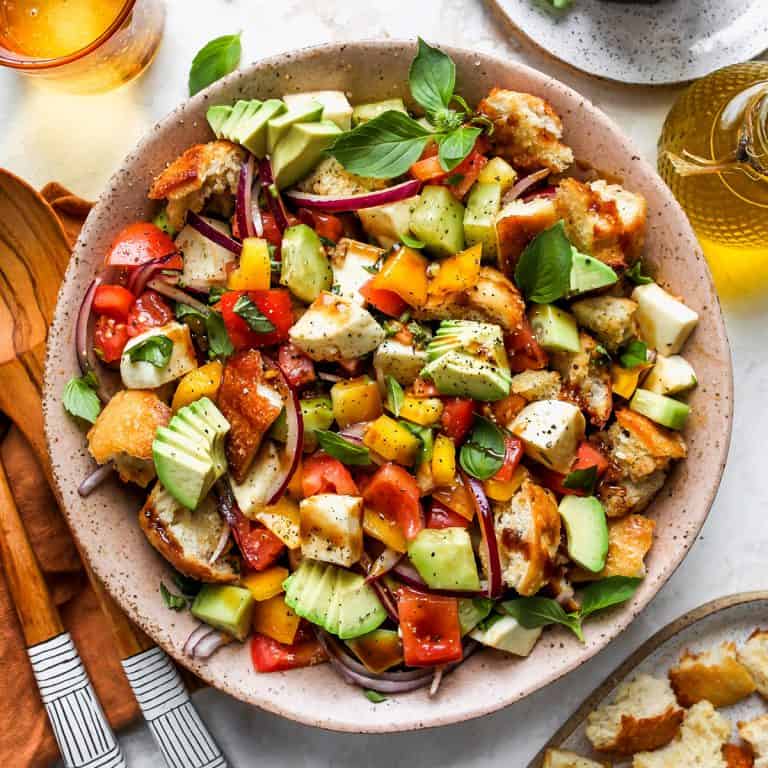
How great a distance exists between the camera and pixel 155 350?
9.91ft

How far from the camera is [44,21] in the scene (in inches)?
141

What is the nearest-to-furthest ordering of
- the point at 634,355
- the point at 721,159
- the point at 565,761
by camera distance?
1. the point at 634,355
2. the point at 721,159
3. the point at 565,761

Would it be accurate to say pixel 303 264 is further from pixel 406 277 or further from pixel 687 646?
pixel 687 646

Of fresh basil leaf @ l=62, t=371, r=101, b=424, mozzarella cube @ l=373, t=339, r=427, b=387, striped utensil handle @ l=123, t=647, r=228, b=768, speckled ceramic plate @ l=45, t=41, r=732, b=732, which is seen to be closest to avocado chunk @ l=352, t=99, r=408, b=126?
speckled ceramic plate @ l=45, t=41, r=732, b=732

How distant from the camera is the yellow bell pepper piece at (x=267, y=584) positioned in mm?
3139

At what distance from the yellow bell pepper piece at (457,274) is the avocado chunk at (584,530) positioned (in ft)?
2.56

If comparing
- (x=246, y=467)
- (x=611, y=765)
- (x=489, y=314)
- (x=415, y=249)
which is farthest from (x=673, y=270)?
(x=611, y=765)

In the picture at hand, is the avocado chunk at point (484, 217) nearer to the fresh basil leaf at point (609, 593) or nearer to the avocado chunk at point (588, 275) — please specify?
the avocado chunk at point (588, 275)

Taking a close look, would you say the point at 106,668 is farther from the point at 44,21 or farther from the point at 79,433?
the point at 44,21

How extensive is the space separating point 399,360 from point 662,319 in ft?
2.96

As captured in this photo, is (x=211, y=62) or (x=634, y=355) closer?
(x=634, y=355)

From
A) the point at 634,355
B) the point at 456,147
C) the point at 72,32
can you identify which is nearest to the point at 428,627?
the point at 634,355

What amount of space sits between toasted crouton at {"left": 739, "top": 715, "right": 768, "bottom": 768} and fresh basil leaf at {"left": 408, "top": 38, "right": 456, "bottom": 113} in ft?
8.56

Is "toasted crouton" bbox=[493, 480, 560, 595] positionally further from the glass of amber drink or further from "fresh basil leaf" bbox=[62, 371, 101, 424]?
the glass of amber drink
